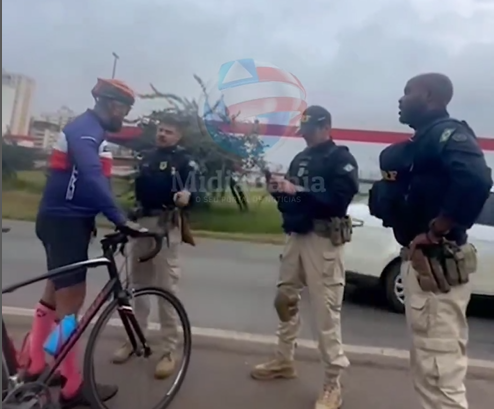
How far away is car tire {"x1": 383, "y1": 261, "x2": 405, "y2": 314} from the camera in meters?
4.27

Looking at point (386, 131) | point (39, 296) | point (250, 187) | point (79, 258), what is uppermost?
point (386, 131)

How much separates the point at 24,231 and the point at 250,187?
3.13 feet

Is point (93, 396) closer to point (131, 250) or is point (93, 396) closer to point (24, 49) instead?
point (131, 250)

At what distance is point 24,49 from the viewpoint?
238cm

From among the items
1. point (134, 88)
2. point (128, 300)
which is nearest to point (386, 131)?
point (134, 88)

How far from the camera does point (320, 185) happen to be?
2.69 metres

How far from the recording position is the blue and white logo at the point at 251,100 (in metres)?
2.56

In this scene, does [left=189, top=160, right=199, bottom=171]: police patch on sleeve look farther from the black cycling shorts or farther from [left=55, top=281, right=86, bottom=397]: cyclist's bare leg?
[left=55, top=281, right=86, bottom=397]: cyclist's bare leg

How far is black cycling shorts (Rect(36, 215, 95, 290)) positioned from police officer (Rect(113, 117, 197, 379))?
247 millimetres

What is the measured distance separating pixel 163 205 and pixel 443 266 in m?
1.27

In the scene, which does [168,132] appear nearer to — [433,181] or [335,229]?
[335,229]

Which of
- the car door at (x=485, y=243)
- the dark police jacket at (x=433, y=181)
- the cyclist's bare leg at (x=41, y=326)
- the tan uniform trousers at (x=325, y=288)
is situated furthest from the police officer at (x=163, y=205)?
the car door at (x=485, y=243)

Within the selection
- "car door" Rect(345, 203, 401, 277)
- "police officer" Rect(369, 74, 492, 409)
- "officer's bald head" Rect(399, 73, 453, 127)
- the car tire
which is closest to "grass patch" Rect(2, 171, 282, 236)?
"police officer" Rect(369, 74, 492, 409)

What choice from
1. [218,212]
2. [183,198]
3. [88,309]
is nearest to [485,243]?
[218,212]
